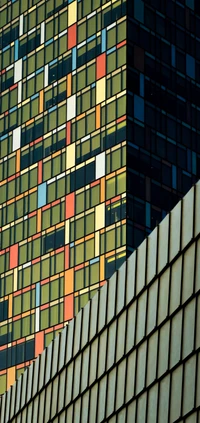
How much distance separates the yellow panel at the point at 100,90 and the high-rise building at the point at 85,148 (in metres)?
0.10

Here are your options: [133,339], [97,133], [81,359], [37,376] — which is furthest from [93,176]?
[133,339]

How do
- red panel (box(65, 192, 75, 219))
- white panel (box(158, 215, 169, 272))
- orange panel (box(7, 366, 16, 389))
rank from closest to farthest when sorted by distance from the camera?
white panel (box(158, 215, 169, 272)), red panel (box(65, 192, 75, 219)), orange panel (box(7, 366, 16, 389))

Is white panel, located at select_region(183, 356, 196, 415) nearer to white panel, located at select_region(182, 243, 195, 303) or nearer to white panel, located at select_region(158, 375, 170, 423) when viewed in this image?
white panel, located at select_region(158, 375, 170, 423)

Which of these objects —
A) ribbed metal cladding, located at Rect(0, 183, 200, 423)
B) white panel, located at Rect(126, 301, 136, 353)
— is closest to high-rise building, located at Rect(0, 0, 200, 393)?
ribbed metal cladding, located at Rect(0, 183, 200, 423)

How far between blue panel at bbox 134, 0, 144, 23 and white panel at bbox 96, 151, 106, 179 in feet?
34.9

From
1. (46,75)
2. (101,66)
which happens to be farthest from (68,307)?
(46,75)

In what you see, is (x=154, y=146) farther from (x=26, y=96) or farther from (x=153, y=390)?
(x=153, y=390)

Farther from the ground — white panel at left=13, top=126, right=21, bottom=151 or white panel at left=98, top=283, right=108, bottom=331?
white panel at left=13, top=126, right=21, bottom=151

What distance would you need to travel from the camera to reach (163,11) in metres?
102

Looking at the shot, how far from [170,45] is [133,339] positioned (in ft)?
176

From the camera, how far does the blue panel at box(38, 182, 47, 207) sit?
10250 cm

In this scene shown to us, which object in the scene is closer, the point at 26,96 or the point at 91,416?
the point at 91,416

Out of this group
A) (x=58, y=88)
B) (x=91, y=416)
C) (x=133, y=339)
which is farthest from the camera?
(x=58, y=88)

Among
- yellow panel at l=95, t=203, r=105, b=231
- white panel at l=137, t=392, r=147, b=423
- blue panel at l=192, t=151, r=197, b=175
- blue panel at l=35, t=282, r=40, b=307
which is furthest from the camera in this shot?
blue panel at l=35, t=282, r=40, b=307
